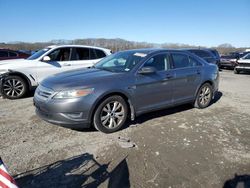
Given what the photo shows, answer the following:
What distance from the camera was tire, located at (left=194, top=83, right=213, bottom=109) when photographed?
607 cm

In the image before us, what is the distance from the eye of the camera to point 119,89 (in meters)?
4.31

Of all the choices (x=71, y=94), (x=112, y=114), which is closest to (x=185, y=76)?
(x=112, y=114)

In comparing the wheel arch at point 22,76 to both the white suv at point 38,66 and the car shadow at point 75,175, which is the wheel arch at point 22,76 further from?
the car shadow at point 75,175

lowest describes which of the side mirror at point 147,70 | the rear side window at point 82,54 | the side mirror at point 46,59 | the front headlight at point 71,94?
the front headlight at point 71,94

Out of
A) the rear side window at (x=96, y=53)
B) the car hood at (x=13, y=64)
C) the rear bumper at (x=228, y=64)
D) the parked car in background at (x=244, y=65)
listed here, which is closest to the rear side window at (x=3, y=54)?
the car hood at (x=13, y=64)

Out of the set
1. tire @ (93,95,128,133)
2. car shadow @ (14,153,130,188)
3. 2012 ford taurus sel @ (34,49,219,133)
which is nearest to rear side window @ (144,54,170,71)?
2012 ford taurus sel @ (34,49,219,133)

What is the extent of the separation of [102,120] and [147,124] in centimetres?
115

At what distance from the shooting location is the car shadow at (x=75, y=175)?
9.29ft

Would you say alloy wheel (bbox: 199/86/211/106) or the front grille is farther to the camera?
alloy wheel (bbox: 199/86/211/106)

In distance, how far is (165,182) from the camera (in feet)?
9.52

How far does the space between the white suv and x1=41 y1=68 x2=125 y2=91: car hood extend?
3.27 metres

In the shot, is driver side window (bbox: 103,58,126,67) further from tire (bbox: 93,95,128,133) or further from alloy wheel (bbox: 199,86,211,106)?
alloy wheel (bbox: 199,86,211,106)

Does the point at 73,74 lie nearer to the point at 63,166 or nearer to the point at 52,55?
the point at 63,166

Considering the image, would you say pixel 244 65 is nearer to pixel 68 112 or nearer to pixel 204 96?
pixel 204 96
